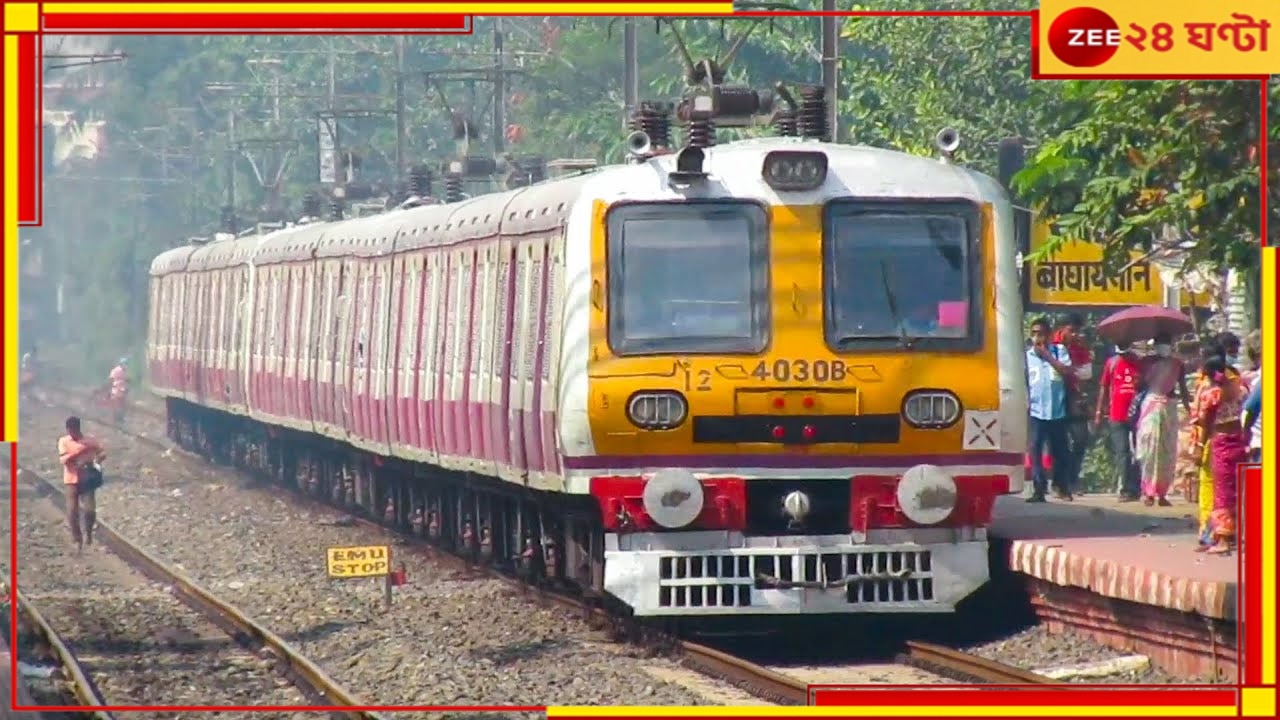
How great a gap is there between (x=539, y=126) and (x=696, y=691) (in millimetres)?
24196

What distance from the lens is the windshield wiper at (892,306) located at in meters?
12.7

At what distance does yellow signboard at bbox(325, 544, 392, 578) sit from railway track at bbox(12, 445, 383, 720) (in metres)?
0.58

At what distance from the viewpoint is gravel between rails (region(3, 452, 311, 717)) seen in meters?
12.6

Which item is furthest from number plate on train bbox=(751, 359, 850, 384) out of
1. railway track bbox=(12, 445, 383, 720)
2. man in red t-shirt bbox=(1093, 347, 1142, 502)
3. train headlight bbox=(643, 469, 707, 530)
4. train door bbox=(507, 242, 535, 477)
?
man in red t-shirt bbox=(1093, 347, 1142, 502)

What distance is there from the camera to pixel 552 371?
13.4m

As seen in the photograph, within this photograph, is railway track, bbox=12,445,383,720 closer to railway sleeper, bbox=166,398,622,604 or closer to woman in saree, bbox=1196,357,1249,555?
railway sleeper, bbox=166,398,622,604

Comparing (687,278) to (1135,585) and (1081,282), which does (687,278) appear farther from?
(1081,282)

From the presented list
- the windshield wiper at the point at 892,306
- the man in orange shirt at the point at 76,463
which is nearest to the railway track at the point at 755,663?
the windshield wiper at the point at 892,306

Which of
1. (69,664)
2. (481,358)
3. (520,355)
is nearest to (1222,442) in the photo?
(520,355)

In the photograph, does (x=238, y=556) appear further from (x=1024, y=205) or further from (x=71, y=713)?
(x=71, y=713)

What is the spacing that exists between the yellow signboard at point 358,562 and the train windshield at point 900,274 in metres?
3.74

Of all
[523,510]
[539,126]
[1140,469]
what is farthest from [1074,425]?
[539,126]

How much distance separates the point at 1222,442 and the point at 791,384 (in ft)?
6.51

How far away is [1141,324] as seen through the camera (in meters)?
17.7
